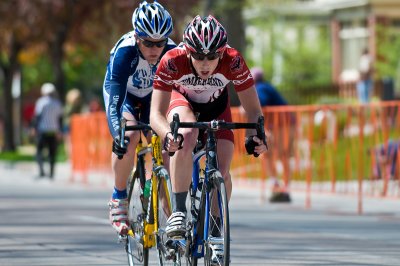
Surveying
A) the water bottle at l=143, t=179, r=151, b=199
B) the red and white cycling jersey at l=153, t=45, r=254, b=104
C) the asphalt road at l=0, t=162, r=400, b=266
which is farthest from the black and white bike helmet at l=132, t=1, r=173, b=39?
the asphalt road at l=0, t=162, r=400, b=266

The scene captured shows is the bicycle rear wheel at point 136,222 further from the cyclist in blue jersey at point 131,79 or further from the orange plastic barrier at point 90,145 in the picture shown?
the orange plastic barrier at point 90,145

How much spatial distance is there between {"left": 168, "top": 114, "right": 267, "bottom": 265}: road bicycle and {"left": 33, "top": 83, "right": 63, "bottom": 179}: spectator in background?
16.2 meters

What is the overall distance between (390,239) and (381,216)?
112 inches

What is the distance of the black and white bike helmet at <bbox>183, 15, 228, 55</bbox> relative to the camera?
795 cm

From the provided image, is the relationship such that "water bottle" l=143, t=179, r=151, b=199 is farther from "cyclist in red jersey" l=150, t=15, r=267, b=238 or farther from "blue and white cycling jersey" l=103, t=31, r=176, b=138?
"cyclist in red jersey" l=150, t=15, r=267, b=238

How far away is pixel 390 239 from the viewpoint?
1196 centimetres

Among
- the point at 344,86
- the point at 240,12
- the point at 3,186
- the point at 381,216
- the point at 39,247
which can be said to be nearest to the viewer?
the point at 39,247

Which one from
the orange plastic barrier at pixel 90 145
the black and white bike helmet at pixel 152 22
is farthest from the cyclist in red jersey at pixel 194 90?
the orange plastic barrier at pixel 90 145

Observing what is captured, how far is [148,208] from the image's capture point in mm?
8969

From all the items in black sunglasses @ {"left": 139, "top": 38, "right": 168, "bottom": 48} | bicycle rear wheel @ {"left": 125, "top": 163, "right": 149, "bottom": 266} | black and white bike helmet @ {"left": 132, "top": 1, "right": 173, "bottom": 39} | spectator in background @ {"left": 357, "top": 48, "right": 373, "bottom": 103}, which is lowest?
bicycle rear wheel @ {"left": 125, "top": 163, "right": 149, "bottom": 266}

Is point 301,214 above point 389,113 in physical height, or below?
below

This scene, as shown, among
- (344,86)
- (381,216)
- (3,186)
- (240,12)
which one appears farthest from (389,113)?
(344,86)

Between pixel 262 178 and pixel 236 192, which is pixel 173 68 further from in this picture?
pixel 236 192

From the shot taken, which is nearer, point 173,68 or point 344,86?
point 173,68
